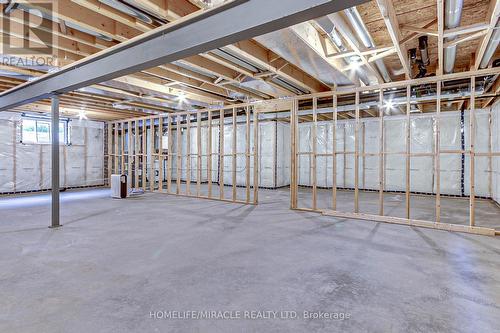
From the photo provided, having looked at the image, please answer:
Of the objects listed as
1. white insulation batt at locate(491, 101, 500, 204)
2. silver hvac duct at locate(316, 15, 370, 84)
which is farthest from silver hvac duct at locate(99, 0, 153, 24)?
white insulation batt at locate(491, 101, 500, 204)

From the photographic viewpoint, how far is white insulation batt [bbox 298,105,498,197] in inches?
293

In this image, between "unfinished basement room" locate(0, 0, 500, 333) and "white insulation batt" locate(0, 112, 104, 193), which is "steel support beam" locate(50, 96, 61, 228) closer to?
"unfinished basement room" locate(0, 0, 500, 333)

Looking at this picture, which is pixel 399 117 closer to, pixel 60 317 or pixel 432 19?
pixel 432 19

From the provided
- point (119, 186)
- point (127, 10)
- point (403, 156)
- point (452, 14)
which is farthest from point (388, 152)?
point (119, 186)

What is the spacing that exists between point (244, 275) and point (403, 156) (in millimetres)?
7624

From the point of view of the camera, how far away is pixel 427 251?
338cm

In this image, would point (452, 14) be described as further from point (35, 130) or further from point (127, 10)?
point (35, 130)

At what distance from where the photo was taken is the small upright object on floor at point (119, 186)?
764cm

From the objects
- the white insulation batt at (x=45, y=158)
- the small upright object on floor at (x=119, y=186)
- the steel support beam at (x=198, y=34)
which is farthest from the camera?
the white insulation batt at (x=45, y=158)

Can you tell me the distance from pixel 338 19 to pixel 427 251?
3.01 meters

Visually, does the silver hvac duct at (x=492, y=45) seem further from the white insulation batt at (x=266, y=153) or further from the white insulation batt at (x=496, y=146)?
the white insulation batt at (x=266, y=153)

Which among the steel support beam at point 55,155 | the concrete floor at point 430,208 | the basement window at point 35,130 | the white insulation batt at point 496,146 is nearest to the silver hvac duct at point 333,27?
the concrete floor at point 430,208

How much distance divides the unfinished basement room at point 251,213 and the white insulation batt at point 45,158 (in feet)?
6.69

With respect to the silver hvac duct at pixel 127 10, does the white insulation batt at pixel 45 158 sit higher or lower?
lower
